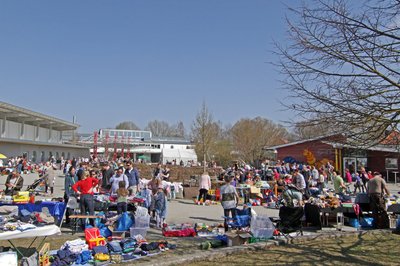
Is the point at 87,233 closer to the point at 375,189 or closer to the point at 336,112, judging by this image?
the point at 336,112

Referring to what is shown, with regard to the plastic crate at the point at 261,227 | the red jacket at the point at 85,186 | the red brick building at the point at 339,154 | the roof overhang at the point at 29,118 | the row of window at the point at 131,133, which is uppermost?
the row of window at the point at 131,133

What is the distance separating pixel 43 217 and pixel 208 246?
4.22 meters

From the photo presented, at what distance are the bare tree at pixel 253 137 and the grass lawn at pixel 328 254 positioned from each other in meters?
37.2

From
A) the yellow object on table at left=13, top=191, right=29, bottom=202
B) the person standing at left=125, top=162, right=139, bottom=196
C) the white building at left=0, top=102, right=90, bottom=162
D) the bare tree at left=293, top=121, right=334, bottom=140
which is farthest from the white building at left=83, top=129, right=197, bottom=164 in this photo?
the bare tree at left=293, top=121, right=334, bottom=140

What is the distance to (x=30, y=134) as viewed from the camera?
53.3 meters

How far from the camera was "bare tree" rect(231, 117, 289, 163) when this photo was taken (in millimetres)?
47469

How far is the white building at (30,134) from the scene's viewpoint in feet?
136

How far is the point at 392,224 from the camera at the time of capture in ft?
35.2

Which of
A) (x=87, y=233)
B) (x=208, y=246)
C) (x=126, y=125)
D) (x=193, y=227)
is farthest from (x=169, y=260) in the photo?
(x=126, y=125)

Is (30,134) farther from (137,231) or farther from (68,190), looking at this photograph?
(137,231)

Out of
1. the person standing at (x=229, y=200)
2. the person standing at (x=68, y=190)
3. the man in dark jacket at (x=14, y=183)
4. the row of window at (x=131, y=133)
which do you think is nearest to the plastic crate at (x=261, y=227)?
the person standing at (x=229, y=200)

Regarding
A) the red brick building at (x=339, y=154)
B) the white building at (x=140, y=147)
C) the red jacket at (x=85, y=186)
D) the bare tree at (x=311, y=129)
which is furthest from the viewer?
the white building at (x=140, y=147)

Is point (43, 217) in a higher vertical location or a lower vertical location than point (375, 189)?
lower

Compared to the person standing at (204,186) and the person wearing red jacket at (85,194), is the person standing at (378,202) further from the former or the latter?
the person wearing red jacket at (85,194)
